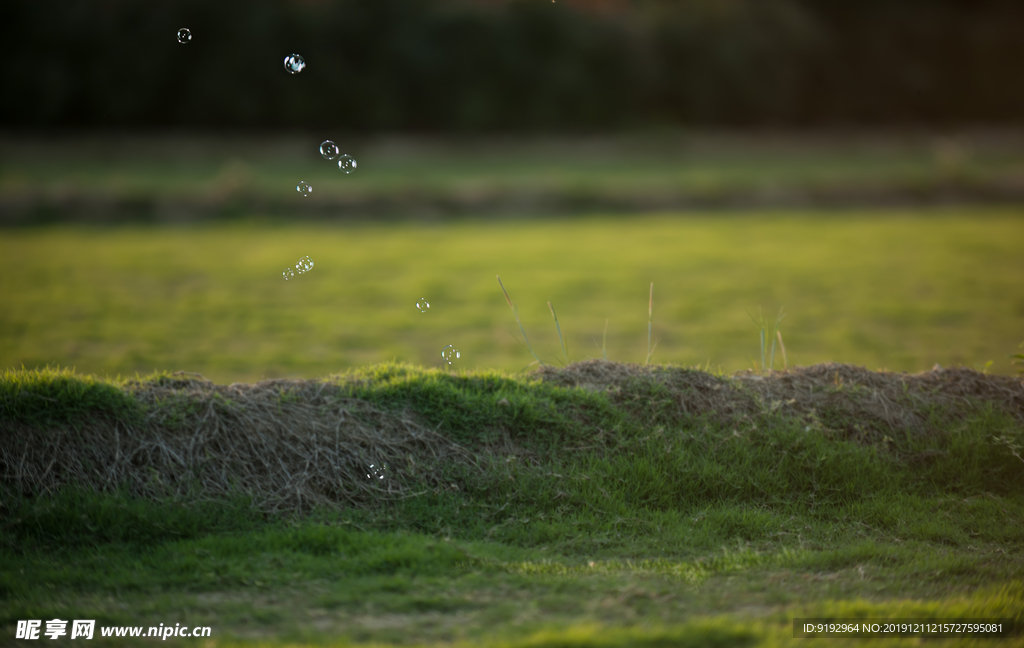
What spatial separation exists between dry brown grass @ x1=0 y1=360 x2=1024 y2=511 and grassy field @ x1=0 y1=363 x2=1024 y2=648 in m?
0.02

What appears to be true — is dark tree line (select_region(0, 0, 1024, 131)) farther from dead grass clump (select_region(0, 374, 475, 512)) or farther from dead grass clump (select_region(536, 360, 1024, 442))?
dead grass clump (select_region(536, 360, 1024, 442))

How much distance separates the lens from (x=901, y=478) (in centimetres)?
544

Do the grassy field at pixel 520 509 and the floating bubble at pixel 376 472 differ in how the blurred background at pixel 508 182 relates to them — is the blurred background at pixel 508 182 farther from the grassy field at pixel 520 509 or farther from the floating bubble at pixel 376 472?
the floating bubble at pixel 376 472

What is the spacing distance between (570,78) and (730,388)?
3670cm

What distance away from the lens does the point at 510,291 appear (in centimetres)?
1770

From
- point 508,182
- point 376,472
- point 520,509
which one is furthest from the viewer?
point 508,182

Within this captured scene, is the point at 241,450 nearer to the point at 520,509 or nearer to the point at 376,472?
the point at 376,472

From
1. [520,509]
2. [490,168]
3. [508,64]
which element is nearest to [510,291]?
[520,509]

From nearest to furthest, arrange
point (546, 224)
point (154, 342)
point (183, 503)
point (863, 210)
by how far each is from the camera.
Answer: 1. point (183, 503)
2. point (154, 342)
3. point (546, 224)
4. point (863, 210)

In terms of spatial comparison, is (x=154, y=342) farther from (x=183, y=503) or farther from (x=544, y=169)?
(x=544, y=169)

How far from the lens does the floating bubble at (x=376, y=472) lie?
5148mm

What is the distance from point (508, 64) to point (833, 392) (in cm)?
3674

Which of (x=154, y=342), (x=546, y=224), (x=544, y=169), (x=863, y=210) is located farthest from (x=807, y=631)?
(x=544, y=169)

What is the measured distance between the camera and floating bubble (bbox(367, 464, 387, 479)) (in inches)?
203
